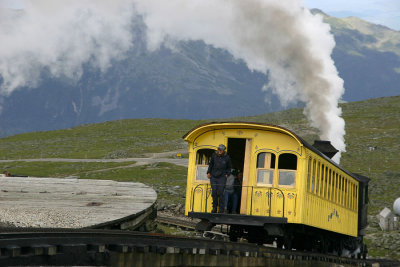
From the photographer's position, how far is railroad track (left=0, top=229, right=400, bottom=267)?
842cm

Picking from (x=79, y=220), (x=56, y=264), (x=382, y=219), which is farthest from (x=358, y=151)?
(x=56, y=264)

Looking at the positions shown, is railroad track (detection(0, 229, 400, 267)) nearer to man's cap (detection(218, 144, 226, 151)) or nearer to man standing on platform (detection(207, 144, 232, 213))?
man standing on platform (detection(207, 144, 232, 213))

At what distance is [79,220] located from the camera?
15.0m

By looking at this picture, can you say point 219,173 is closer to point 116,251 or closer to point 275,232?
point 275,232

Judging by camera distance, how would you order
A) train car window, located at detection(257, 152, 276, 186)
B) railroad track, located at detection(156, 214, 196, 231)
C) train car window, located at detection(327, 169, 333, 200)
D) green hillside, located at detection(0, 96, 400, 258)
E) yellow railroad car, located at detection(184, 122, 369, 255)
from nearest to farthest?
yellow railroad car, located at detection(184, 122, 369, 255), train car window, located at detection(257, 152, 276, 186), train car window, located at detection(327, 169, 333, 200), railroad track, located at detection(156, 214, 196, 231), green hillside, located at detection(0, 96, 400, 258)

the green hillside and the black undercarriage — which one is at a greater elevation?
the green hillside

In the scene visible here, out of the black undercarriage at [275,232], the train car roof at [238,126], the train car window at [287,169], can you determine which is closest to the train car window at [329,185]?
the black undercarriage at [275,232]

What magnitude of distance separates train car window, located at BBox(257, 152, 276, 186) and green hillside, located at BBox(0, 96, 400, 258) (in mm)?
16450

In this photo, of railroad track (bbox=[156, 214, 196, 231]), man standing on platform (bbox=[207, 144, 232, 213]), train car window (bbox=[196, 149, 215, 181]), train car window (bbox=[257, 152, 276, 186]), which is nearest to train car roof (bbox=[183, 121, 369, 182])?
train car window (bbox=[196, 149, 215, 181])

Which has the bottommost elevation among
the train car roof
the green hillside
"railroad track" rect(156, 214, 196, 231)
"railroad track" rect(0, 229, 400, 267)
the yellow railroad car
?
"railroad track" rect(0, 229, 400, 267)

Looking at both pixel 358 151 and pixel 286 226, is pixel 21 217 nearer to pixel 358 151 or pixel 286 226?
pixel 286 226

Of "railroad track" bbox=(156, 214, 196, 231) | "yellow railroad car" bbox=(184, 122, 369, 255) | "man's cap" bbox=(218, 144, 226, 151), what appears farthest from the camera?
"railroad track" bbox=(156, 214, 196, 231)

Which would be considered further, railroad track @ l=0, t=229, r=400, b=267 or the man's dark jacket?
the man's dark jacket

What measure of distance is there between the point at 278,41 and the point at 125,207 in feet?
72.4
